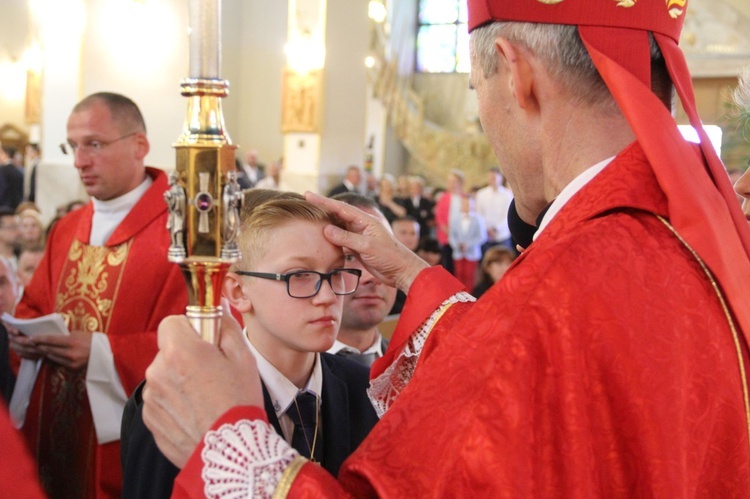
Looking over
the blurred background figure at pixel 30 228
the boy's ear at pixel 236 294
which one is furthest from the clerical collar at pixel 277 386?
the blurred background figure at pixel 30 228

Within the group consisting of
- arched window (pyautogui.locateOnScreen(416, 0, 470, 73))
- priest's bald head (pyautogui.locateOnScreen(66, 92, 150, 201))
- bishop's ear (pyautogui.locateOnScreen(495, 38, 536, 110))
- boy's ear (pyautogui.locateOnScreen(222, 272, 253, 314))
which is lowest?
boy's ear (pyautogui.locateOnScreen(222, 272, 253, 314))

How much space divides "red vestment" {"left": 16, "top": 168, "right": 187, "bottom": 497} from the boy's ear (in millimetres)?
1288

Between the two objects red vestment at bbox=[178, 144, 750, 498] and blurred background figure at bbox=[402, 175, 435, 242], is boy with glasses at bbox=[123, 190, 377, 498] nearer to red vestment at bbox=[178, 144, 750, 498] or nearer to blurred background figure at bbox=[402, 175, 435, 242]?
red vestment at bbox=[178, 144, 750, 498]

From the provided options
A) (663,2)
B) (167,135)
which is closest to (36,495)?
(663,2)

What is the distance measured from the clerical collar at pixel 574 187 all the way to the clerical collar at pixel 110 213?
2552 millimetres

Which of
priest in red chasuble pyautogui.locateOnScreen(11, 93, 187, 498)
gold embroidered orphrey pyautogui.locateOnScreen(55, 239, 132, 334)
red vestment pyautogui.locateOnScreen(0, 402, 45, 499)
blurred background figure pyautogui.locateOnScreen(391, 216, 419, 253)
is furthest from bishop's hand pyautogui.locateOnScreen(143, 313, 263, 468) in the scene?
blurred background figure pyautogui.locateOnScreen(391, 216, 419, 253)

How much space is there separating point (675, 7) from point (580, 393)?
784 millimetres

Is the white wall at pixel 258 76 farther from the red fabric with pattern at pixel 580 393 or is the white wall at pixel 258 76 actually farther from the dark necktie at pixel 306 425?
the red fabric with pattern at pixel 580 393

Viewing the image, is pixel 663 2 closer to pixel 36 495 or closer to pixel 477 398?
pixel 477 398

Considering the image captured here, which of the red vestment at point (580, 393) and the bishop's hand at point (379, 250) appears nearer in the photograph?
the red vestment at point (580, 393)

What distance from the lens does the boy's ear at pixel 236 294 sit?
2.08 m

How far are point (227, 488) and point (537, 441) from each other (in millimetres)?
453

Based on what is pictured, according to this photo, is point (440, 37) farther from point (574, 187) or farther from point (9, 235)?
point (574, 187)

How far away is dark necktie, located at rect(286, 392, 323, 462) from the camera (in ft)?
6.73
